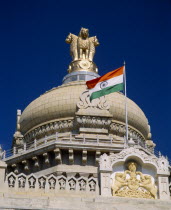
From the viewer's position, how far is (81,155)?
3659 cm

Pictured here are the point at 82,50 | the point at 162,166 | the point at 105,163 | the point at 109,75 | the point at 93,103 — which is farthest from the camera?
the point at 82,50

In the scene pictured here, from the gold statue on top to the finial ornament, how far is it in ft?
74.3

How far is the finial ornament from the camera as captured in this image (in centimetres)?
4744

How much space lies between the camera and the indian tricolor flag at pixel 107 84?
3369 cm

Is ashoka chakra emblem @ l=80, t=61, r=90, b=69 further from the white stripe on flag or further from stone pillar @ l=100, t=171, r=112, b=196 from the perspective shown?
stone pillar @ l=100, t=171, r=112, b=196

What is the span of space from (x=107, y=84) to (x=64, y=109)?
25.4ft

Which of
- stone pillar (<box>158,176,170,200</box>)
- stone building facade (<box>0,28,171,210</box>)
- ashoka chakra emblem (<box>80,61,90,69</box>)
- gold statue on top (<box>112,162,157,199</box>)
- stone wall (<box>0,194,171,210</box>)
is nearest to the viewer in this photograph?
stone wall (<box>0,194,171,210</box>)

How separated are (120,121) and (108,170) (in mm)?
16483

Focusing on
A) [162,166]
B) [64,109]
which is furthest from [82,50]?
[162,166]

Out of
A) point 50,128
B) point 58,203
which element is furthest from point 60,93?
point 58,203

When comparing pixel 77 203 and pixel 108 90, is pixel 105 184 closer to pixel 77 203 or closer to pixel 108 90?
pixel 77 203

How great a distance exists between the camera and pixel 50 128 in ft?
133

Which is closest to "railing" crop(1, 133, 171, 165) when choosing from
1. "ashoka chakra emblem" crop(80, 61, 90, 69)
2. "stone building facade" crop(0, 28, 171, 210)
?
"stone building facade" crop(0, 28, 171, 210)

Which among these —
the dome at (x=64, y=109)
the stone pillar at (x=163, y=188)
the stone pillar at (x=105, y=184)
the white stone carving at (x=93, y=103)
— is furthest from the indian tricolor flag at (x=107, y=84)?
the stone pillar at (x=105, y=184)
